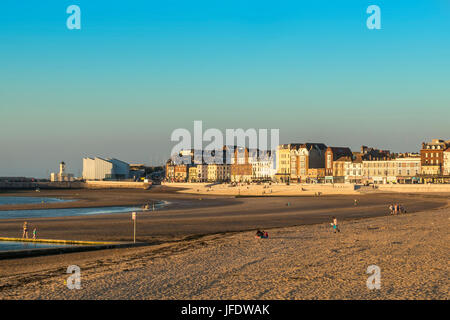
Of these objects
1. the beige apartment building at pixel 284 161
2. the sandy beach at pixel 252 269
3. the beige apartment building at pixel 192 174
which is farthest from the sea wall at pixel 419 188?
the beige apartment building at pixel 192 174

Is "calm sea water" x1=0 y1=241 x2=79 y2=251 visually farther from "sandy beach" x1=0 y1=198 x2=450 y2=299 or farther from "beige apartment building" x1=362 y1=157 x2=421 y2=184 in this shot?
"beige apartment building" x1=362 y1=157 x2=421 y2=184

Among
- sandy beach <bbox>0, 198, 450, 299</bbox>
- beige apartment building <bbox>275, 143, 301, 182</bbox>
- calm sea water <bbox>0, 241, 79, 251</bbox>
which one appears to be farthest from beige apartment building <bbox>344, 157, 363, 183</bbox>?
calm sea water <bbox>0, 241, 79, 251</bbox>

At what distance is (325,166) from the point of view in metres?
136

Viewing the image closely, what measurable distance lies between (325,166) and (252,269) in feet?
393

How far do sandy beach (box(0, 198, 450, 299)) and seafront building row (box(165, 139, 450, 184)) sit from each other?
3484 inches

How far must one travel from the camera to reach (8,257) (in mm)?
22938

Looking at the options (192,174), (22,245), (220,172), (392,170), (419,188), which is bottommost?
(22,245)

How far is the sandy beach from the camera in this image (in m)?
15.1

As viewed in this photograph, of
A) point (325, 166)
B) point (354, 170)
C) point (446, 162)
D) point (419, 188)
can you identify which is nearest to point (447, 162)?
point (446, 162)

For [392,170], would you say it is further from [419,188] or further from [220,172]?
[220,172]
